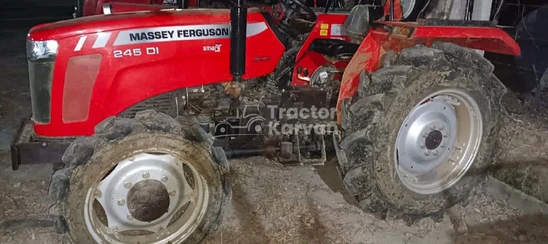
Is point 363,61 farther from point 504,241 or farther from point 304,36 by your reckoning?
point 504,241

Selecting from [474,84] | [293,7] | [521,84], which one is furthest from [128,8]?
[521,84]

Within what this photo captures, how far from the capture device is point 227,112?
3158 mm

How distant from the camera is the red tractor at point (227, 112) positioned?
258 cm

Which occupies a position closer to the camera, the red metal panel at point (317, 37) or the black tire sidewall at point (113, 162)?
the black tire sidewall at point (113, 162)

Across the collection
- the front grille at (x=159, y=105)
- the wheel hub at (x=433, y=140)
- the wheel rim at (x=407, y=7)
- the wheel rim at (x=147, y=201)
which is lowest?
the wheel rim at (x=147, y=201)

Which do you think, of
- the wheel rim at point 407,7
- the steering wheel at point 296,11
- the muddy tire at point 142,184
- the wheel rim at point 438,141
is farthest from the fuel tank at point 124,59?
the wheel rim at point 438,141

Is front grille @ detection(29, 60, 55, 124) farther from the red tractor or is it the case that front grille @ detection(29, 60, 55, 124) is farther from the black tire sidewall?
the black tire sidewall

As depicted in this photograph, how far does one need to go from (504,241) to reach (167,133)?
2314mm

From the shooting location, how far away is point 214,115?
312 centimetres

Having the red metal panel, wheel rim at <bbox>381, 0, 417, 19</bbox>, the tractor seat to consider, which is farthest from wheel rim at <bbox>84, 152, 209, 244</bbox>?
wheel rim at <bbox>381, 0, 417, 19</bbox>

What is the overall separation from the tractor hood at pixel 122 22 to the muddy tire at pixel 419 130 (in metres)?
0.99

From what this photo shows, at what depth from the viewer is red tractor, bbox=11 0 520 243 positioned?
2.58 m

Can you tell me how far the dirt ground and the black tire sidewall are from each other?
190 millimetres

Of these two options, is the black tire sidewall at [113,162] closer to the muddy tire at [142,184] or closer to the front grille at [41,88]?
the muddy tire at [142,184]
